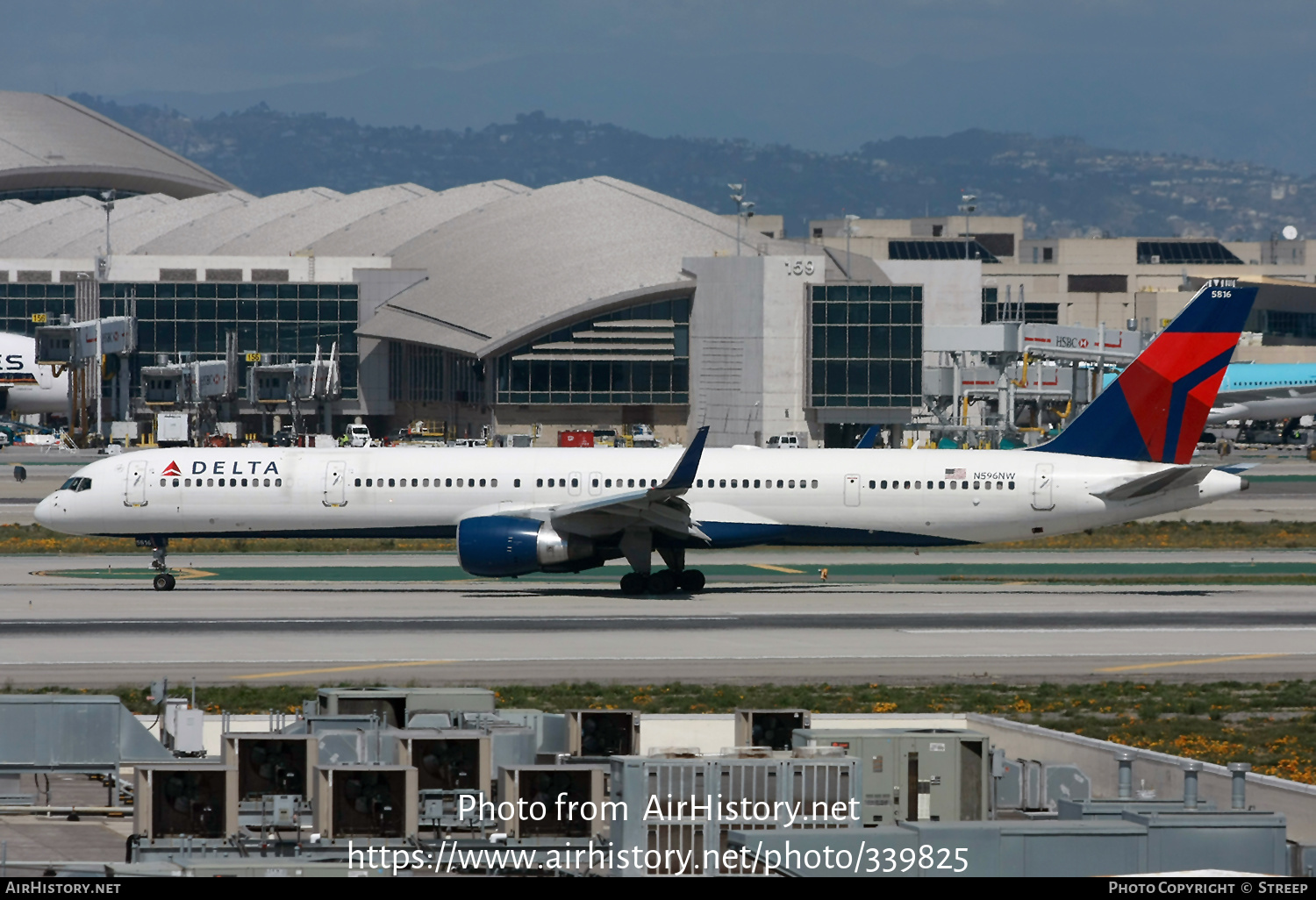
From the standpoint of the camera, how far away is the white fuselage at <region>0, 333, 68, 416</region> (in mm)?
140250

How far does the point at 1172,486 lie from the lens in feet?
149

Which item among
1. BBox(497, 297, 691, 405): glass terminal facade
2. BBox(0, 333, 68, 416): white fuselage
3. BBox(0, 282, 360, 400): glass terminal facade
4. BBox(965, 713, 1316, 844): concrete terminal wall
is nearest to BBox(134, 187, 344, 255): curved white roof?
BBox(0, 282, 360, 400): glass terminal facade

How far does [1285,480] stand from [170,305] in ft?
313

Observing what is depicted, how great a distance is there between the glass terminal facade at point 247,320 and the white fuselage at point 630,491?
99150mm

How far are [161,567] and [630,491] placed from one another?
13538 mm

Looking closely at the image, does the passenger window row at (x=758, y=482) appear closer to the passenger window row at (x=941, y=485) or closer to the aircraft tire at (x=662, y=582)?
the passenger window row at (x=941, y=485)

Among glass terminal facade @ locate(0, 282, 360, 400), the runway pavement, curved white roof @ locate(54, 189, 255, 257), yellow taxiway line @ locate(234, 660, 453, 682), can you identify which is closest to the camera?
yellow taxiway line @ locate(234, 660, 453, 682)

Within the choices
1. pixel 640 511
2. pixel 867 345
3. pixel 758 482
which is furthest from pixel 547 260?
pixel 640 511

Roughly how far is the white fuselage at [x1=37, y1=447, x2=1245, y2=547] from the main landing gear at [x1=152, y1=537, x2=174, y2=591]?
0.41m

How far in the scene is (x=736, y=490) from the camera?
4700 cm

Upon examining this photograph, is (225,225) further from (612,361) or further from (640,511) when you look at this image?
(640,511)

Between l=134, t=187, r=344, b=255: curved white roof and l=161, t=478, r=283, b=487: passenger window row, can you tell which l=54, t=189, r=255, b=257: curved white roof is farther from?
l=161, t=478, r=283, b=487: passenger window row

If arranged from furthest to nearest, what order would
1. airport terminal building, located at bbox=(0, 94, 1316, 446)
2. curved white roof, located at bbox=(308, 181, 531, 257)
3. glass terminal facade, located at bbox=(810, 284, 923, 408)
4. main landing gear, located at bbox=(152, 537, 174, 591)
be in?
curved white roof, located at bbox=(308, 181, 531, 257), airport terminal building, located at bbox=(0, 94, 1316, 446), glass terminal facade, located at bbox=(810, 284, 923, 408), main landing gear, located at bbox=(152, 537, 174, 591)
